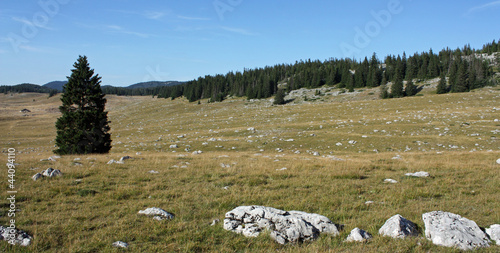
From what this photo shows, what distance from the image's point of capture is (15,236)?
5195 mm

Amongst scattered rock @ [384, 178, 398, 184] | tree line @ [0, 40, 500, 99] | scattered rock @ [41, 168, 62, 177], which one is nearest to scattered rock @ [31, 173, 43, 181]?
scattered rock @ [41, 168, 62, 177]

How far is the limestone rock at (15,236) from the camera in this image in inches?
199

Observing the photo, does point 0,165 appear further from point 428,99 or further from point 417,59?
point 417,59

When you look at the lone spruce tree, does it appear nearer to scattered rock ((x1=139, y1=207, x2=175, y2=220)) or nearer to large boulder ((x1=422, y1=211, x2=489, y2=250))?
scattered rock ((x1=139, y1=207, x2=175, y2=220))

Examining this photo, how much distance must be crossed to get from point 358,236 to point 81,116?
23676 mm

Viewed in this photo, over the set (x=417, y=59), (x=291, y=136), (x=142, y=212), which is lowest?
(x=291, y=136)

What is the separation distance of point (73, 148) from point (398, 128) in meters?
33.6

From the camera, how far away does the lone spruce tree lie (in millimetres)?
22062

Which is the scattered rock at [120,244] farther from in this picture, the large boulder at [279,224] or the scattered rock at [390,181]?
the scattered rock at [390,181]

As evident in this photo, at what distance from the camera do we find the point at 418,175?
11.1m

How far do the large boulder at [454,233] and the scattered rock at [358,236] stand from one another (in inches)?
46.3

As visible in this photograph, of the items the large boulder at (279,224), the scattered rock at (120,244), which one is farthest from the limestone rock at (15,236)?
the large boulder at (279,224)

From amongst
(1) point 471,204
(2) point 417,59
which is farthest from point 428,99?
(2) point 417,59

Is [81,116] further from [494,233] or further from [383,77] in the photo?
[383,77]
